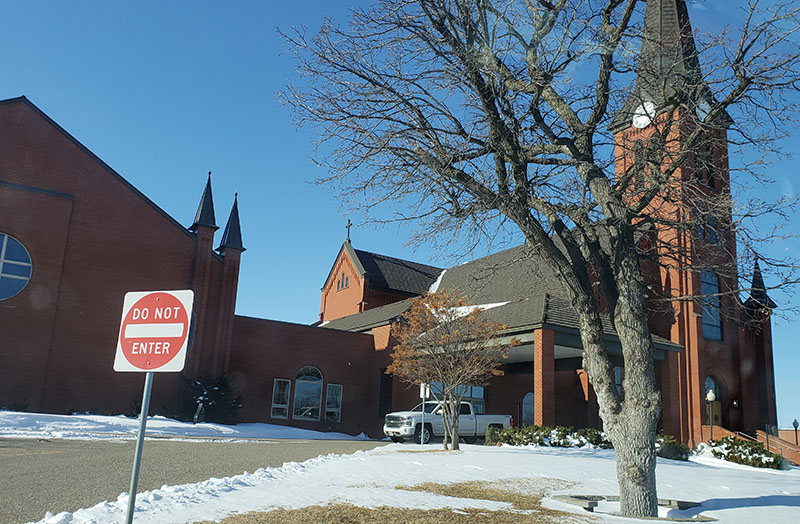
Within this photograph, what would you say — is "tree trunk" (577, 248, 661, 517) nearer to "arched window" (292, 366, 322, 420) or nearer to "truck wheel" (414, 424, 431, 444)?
"truck wheel" (414, 424, 431, 444)

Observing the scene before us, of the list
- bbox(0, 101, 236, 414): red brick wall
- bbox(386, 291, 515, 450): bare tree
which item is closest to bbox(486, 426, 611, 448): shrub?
bbox(386, 291, 515, 450): bare tree

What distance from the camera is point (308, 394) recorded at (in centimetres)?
3105

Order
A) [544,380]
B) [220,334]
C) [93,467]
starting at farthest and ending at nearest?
1. [220,334]
2. [544,380]
3. [93,467]

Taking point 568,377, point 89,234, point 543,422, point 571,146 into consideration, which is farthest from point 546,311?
point 89,234

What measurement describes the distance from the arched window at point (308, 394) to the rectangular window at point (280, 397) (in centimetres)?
39

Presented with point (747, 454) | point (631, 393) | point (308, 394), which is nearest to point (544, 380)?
point (747, 454)

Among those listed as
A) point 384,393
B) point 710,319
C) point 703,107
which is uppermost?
point 703,107

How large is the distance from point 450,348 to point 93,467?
10.4m

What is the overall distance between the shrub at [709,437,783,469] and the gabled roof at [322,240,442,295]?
2133 cm

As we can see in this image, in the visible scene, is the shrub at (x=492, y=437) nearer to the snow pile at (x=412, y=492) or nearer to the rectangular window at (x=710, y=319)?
the snow pile at (x=412, y=492)

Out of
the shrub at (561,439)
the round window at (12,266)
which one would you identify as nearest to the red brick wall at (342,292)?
the round window at (12,266)

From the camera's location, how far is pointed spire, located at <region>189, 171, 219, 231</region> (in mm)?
28469

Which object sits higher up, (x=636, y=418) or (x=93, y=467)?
(x=636, y=418)

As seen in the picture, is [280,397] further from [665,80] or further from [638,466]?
[665,80]
